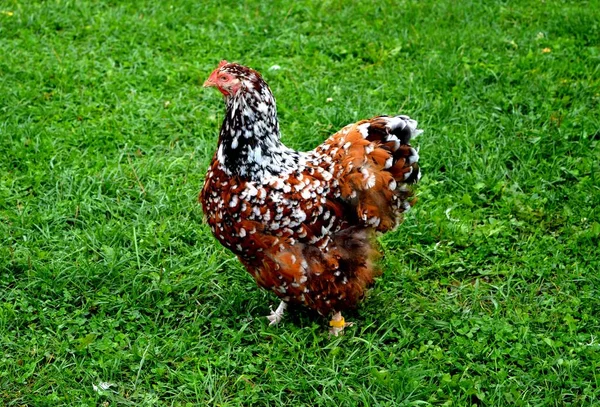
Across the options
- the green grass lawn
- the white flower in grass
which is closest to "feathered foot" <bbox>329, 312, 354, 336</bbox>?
the green grass lawn

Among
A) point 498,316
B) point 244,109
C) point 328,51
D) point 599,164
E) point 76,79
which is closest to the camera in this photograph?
point 244,109

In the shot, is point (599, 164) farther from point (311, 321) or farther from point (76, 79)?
point (76, 79)

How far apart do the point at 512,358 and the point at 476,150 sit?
6.62 feet

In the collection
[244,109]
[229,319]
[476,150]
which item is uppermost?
[244,109]

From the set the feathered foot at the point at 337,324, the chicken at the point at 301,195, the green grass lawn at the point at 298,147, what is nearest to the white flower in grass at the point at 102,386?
the green grass lawn at the point at 298,147

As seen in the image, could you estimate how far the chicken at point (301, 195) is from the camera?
3961 millimetres

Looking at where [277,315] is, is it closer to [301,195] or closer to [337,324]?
[337,324]

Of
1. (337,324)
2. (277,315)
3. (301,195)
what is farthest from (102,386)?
(301,195)

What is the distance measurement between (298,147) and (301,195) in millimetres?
1820

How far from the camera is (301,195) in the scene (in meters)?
4.03

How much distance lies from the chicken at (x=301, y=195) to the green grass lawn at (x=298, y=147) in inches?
16.2

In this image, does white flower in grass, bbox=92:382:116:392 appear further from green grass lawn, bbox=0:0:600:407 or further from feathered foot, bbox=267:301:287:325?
feathered foot, bbox=267:301:287:325

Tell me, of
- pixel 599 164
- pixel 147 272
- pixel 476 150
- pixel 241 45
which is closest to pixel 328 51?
pixel 241 45

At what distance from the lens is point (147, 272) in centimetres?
468
